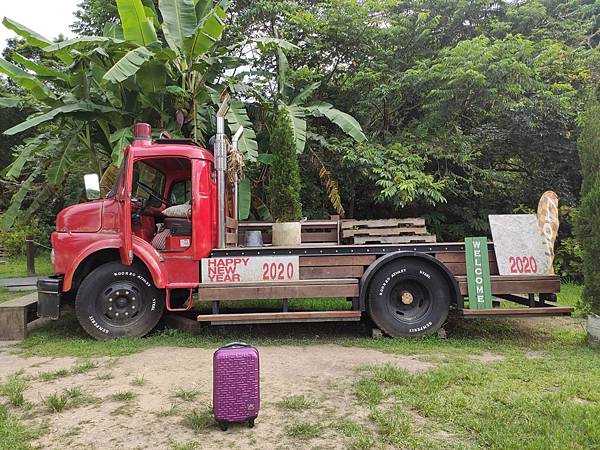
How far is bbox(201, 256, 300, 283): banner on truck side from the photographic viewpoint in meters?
5.46

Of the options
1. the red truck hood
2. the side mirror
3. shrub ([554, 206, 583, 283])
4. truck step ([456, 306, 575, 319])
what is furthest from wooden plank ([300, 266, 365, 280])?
shrub ([554, 206, 583, 283])

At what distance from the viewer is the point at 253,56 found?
11.2m

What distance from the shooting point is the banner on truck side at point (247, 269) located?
5465 mm

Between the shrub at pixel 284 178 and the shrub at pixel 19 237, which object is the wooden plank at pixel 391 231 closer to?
the shrub at pixel 284 178

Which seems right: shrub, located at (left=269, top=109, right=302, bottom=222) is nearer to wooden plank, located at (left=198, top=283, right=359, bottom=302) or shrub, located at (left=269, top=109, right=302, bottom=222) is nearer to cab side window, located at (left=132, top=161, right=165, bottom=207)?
wooden plank, located at (left=198, top=283, right=359, bottom=302)

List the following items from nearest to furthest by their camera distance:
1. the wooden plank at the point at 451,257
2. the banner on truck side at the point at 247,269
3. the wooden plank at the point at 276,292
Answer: the wooden plank at the point at 276,292
the banner on truck side at the point at 247,269
the wooden plank at the point at 451,257

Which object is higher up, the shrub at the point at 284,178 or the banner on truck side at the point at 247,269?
the shrub at the point at 284,178

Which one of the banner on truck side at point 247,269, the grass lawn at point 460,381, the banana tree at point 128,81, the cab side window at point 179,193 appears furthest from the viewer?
the banana tree at point 128,81

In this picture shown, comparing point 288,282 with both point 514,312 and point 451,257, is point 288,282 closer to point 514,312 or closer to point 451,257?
point 451,257

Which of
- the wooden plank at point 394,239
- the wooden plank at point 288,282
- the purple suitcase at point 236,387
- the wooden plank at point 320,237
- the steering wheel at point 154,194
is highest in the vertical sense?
the steering wheel at point 154,194

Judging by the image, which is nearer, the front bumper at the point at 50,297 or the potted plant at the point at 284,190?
the front bumper at the point at 50,297

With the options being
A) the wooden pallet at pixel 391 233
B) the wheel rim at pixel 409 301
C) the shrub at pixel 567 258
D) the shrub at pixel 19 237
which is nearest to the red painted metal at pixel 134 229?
the wooden pallet at pixel 391 233

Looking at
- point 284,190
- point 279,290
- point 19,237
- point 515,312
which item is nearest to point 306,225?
point 284,190

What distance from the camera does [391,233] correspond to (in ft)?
19.1
